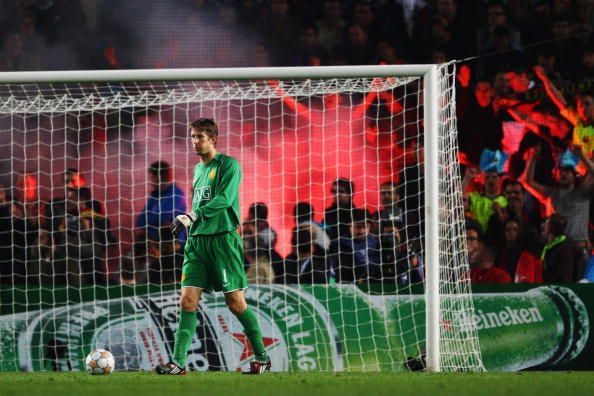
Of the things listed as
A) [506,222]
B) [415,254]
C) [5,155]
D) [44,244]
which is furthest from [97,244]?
[506,222]

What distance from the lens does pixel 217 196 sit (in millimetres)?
6926

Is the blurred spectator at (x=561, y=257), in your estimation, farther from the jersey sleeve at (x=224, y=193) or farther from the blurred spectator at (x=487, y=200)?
the jersey sleeve at (x=224, y=193)

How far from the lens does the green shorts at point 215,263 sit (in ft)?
23.0

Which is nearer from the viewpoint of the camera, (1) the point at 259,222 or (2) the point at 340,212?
(2) the point at 340,212

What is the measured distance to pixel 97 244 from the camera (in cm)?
923

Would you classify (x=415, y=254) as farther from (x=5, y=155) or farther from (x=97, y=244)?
(x=5, y=155)

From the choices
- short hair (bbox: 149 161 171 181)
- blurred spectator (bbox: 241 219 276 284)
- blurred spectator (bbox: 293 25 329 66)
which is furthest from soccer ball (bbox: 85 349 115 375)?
blurred spectator (bbox: 293 25 329 66)

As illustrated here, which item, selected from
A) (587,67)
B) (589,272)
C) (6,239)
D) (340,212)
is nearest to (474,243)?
(589,272)

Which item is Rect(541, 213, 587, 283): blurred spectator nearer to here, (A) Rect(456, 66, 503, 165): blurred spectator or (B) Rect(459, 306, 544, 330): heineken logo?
(B) Rect(459, 306, 544, 330): heineken logo

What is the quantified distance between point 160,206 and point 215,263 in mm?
2522

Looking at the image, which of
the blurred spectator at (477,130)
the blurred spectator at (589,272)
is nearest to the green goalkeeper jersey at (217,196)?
the blurred spectator at (589,272)

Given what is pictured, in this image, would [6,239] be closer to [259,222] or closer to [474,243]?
[259,222]

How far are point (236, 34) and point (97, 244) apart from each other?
366cm

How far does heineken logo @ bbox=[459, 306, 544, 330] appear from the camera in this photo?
8672 millimetres
